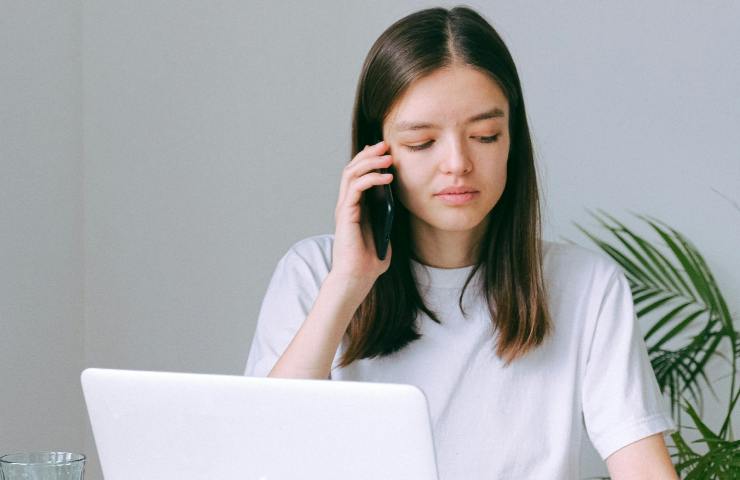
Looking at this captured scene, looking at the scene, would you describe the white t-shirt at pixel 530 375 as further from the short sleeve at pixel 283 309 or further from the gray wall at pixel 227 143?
the gray wall at pixel 227 143

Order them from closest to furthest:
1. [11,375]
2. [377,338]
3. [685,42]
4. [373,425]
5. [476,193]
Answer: [373,425], [476,193], [377,338], [11,375], [685,42]

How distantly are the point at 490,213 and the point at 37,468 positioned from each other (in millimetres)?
844

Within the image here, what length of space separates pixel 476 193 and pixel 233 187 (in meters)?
1.37

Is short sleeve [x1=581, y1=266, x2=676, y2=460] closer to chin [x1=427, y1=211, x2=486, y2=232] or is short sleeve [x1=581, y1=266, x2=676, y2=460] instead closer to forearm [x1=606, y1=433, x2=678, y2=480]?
forearm [x1=606, y1=433, x2=678, y2=480]

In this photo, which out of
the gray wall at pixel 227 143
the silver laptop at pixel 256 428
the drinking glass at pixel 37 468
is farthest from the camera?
the gray wall at pixel 227 143

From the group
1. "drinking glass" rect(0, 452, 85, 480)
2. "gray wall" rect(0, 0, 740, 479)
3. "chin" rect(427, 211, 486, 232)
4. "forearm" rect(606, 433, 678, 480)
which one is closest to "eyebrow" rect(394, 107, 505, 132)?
"chin" rect(427, 211, 486, 232)

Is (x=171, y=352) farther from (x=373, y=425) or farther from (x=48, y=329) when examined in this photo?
(x=373, y=425)

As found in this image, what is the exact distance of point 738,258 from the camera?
2.66 m

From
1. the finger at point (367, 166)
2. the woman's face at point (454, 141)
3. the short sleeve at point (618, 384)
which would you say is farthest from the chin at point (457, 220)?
the short sleeve at point (618, 384)

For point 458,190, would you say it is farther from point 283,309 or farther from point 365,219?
point 283,309

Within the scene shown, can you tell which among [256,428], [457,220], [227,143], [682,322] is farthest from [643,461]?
[227,143]

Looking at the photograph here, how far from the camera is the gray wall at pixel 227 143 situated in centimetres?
274

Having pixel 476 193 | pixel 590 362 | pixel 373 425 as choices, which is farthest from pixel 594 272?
pixel 373 425

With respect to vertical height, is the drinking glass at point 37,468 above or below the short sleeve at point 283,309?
below
